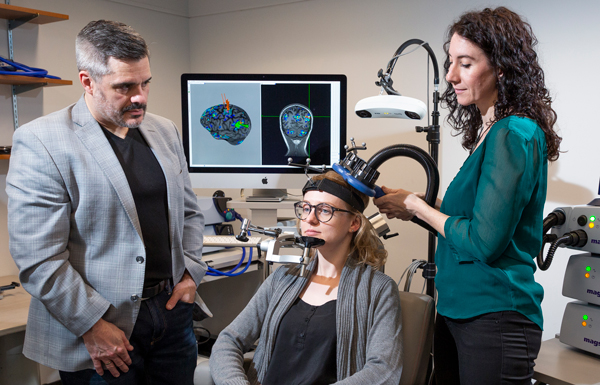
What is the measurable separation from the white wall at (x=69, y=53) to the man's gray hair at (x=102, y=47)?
1420 millimetres

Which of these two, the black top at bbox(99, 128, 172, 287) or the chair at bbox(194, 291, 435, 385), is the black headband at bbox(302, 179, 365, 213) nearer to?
the chair at bbox(194, 291, 435, 385)

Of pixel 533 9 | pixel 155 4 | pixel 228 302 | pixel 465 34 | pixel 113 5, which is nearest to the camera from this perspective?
pixel 465 34

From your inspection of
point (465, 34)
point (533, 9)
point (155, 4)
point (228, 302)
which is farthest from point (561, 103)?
point (155, 4)

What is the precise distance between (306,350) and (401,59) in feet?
6.55

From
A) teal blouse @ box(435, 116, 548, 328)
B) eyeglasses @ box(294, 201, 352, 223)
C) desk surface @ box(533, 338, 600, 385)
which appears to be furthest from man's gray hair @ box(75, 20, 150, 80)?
desk surface @ box(533, 338, 600, 385)

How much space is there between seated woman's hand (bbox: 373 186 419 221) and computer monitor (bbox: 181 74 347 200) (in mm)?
897

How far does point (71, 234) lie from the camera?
53.7 inches

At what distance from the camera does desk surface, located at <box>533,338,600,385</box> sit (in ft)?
4.64

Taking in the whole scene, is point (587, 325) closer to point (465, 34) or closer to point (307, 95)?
point (465, 34)

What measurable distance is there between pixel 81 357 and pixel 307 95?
60.9 inches

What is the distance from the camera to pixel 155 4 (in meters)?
3.58

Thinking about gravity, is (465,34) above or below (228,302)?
above

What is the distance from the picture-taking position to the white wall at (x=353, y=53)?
2371 millimetres

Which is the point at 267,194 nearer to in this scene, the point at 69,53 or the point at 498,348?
the point at 498,348
